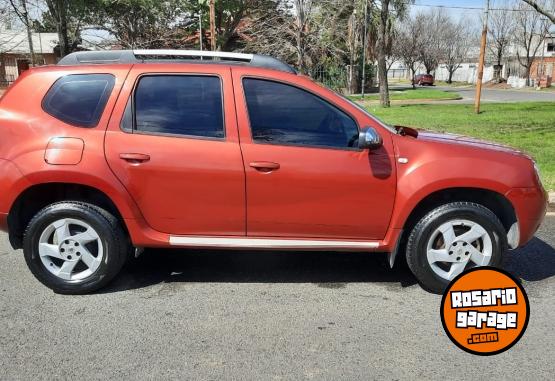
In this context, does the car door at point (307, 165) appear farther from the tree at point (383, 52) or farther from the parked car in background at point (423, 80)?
the parked car in background at point (423, 80)

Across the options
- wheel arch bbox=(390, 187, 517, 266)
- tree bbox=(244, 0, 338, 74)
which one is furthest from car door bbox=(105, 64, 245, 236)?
tree bbox=(244, 0, 338, 74)

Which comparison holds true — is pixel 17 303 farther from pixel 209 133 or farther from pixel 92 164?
pixel 209 133

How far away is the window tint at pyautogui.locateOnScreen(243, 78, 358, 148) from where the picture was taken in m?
3.92

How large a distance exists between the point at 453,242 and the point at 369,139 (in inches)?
41.3

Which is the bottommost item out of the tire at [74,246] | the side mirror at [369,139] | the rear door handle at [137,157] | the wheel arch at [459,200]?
the tire at [74,246]

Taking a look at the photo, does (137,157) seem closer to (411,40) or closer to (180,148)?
(180,148)

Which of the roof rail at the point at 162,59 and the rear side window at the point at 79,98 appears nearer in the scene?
the rear side window at the point at 79,98

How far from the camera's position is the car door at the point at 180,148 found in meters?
3.84

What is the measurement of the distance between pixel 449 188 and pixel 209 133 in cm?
189

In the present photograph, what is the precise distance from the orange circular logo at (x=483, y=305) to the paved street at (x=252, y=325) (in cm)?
36

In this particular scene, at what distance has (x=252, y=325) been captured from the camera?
11.7 feet

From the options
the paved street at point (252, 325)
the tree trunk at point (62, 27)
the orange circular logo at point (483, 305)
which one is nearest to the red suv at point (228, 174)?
the paved street at point (252, 325)

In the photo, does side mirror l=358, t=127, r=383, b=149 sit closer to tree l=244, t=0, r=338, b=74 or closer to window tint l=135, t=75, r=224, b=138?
window tint l=135, t=75, r=224, b=138

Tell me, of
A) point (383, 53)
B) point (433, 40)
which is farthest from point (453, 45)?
point (383, 53)
